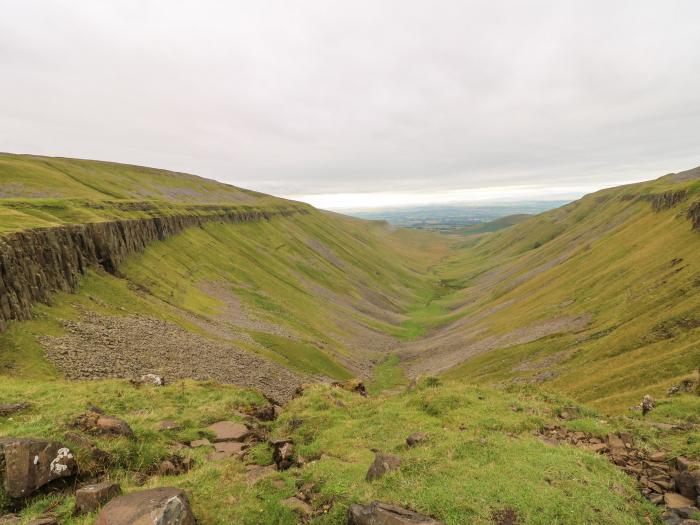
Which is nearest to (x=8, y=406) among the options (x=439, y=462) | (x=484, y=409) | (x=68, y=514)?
(x=68, y=514)

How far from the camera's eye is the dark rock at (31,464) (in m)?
14.5

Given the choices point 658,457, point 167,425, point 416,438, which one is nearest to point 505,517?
point 416,438

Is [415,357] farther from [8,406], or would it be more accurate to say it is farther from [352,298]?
[8,406]

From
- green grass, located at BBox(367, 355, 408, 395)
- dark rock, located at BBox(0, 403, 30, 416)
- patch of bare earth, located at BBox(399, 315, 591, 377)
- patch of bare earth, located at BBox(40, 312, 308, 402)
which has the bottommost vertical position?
green grass, located at BBox(367, 355, 408, 395)

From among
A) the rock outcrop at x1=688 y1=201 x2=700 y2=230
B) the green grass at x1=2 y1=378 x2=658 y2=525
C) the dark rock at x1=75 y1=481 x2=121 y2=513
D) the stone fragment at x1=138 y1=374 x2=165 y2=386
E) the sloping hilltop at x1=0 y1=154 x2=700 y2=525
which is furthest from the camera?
the rock outcrop at x1=688 y1=201 x2=700 y2=230

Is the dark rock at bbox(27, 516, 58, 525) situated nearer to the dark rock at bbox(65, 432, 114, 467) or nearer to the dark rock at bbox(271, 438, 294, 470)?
the dark rock at bbox(65, 432, 114, 467)

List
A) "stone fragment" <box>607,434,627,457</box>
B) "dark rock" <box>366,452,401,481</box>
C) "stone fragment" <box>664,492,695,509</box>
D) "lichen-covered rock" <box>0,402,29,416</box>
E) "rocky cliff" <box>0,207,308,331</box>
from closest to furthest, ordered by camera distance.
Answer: "stone fragment" <box>664,492,695,509</box> → "dark rock" <box>366,452,401,481</box> → "stone fragment" <box>607,434,627,457</box> → "lichen-covered rock" <box>0,402,29,416</box> → "rocky cliff" <box>0,207,308,331</box>

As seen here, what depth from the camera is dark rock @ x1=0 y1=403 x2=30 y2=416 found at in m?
21.2

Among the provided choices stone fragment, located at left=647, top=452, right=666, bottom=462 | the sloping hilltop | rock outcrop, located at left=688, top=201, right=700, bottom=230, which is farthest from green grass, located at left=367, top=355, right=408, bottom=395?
rock outcrop, located at left=688, top=201, right=700, bottom=230

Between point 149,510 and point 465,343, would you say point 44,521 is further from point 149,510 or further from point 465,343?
point 465,343

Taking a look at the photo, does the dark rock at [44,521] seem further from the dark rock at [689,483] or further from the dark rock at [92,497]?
the dark rock at [689,483]

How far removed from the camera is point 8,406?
21734mm

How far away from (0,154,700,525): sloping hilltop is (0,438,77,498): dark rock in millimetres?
72

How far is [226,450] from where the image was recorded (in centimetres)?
2222
